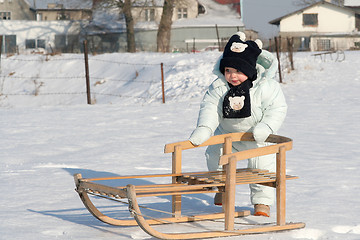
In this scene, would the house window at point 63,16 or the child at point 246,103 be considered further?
the house window at point 63,16

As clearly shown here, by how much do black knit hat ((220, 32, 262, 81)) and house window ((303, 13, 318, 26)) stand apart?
47.8m

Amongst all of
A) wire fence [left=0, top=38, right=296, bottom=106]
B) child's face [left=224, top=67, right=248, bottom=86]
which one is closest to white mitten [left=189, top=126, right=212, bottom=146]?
child's face [left=224, top=67, right=248, bottom=86]

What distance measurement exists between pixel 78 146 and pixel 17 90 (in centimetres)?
1447

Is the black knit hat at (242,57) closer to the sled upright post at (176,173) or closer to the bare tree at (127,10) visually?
the sled upright post at (176,173)

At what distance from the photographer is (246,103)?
453 cm

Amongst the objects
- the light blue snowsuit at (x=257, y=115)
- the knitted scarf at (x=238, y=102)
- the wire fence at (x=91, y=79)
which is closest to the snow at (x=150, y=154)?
the wire fence at (x=91, y=79)

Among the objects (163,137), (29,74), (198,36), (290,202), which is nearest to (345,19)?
(198,36)

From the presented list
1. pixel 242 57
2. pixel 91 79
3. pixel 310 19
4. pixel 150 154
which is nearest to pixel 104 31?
pixel 310 19

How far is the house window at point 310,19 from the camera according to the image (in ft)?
167

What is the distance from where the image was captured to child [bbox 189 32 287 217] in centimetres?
454

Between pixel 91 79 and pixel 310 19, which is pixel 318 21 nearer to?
pixel 310 19

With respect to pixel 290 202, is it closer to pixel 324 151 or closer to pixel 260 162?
pixel 260 162

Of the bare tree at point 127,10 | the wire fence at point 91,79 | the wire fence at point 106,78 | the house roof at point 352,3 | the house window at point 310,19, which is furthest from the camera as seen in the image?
the house roof at point 352,3

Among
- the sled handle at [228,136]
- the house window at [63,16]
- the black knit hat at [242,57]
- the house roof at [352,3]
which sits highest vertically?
the house roof at [352,3]
